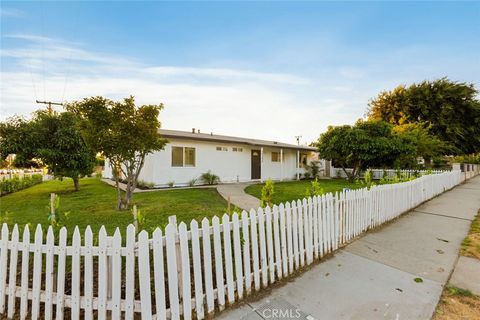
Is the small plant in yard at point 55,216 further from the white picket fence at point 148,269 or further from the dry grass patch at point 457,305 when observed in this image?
the dry grass patch at point 457,305

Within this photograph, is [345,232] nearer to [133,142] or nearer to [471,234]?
[471,234]

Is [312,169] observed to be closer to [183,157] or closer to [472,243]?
[183,157]

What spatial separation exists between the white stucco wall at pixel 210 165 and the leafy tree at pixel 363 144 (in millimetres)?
4012

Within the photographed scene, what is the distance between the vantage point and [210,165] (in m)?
14.4

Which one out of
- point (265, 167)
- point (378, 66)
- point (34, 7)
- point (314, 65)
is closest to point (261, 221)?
point (34, 7)

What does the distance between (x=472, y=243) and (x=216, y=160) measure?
12.0m

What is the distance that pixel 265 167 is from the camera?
58.0 ft

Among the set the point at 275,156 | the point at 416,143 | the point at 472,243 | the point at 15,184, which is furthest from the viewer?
the point at 275,156

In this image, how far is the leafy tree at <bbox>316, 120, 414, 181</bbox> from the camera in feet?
46.7

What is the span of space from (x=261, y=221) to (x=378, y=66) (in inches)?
496

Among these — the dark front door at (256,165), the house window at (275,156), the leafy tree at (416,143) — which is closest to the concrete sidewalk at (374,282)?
the dark front door at (256,165)

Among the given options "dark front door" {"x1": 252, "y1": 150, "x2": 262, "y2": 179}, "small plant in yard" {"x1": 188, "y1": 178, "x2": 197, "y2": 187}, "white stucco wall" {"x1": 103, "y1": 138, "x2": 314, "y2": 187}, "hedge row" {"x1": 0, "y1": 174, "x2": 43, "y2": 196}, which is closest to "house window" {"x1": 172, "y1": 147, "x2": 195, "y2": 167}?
"white stucco wall" {"x1": 103, "y1": 138, "x2": 314, "y2": 187}

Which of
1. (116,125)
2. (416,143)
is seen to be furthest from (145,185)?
(416,143)

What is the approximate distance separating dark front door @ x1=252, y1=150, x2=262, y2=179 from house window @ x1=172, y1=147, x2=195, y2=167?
16.7ft
